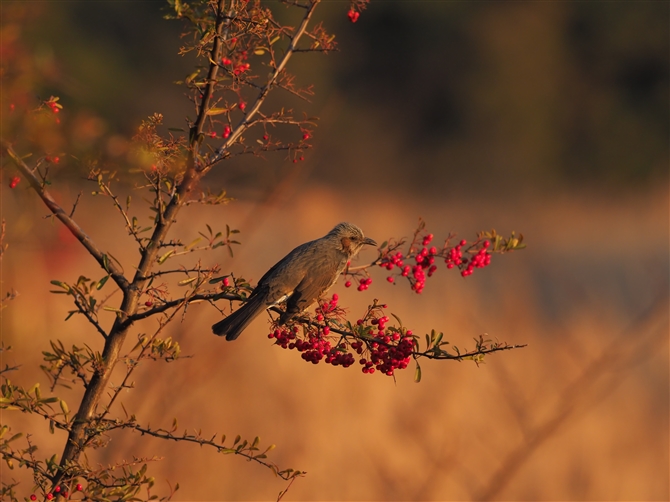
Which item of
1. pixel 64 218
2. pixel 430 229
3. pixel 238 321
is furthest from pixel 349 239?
pixel 430 229

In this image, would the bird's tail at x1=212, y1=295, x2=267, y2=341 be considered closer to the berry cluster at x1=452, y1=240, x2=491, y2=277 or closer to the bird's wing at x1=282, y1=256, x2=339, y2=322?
the bird's wing at x1=282, y1=256, x2=339, y2=322

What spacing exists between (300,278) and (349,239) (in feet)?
1.96

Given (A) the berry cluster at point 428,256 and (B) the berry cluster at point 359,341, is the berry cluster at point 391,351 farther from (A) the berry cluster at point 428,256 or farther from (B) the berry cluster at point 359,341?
(A) the berry cluster at point 428,256

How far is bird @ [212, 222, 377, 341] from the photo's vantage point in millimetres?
3916

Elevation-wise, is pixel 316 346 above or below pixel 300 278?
below

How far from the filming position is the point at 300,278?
436 cm

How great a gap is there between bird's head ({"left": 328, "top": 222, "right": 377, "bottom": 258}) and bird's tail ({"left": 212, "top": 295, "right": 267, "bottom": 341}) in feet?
2.93

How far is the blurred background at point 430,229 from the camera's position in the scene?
189 inches

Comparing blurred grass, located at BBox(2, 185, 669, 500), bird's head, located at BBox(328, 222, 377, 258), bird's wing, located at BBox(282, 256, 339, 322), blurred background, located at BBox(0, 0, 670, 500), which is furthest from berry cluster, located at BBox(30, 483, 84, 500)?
bird's head, located at BBox(328, 222, 377, 258)

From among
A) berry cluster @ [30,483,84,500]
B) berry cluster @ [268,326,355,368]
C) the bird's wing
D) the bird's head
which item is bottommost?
berry cluster @ [30,483,84,500]

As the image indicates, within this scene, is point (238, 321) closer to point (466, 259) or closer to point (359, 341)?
point (359, 341)

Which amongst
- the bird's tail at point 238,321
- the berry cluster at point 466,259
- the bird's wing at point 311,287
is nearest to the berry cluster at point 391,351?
the berry cluster at point 466,259

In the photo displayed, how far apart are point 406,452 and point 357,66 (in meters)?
28.9

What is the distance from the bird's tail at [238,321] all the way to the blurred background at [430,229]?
0.44 metres
